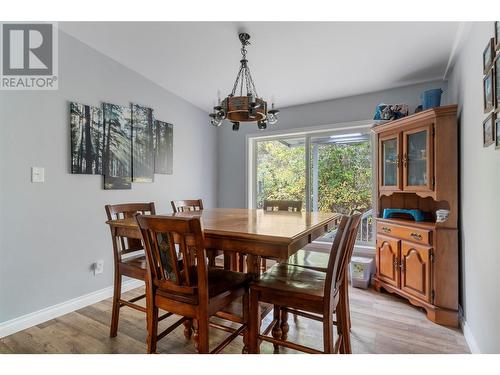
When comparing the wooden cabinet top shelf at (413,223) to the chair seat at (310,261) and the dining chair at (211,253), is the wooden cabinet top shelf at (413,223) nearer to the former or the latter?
the chair seat at (310,261)

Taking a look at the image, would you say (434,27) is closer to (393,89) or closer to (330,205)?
(393,89)

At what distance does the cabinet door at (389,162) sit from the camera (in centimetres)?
257

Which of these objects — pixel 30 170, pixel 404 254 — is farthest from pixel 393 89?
pixel 30 170

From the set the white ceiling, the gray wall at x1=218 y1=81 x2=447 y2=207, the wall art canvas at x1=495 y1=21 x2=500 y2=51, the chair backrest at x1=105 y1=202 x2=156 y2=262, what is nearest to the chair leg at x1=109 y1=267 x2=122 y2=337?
the chair backrest at x1=105 y1=202 x2=156 y2=262

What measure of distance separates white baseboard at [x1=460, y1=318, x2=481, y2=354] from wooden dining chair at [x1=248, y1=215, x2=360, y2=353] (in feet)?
2.91

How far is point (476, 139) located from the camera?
174 cm

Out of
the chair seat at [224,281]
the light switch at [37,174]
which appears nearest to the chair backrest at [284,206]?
the chair seat at [224,281]

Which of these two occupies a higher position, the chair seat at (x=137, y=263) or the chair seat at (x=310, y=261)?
the chair seat at (x=310, y=261)

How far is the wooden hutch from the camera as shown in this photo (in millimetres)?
2146

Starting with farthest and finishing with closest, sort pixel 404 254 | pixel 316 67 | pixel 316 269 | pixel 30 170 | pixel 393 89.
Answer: pixel 393 89, pixel 316 67, pixel 404 254, pixel 30 170, pixel 316 269

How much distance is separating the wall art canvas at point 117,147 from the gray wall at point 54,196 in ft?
0.31

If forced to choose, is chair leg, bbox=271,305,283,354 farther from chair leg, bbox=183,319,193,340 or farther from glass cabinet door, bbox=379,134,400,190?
glass cabinet door, bbox=379,134,400,190

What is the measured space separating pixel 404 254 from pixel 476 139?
1173 mm
